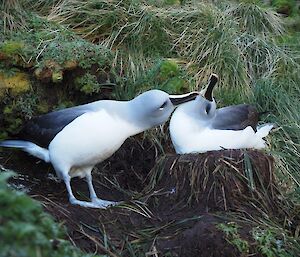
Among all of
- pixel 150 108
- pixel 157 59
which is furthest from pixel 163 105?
pixel 157 59

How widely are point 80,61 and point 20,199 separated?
376cm

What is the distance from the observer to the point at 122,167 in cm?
552

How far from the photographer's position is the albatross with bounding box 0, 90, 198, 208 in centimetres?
439

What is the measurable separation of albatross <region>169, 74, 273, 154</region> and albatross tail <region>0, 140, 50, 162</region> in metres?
0.90

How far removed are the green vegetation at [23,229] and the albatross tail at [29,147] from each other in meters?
2.83

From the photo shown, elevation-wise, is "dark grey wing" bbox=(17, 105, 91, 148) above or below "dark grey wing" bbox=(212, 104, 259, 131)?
above

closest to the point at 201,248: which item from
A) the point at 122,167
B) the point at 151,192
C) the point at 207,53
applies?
the point at 151,192

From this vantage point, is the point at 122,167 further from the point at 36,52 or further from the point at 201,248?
the point at 201,248

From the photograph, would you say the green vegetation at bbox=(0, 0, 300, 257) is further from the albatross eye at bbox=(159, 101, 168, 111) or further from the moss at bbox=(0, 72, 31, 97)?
the albatross eye at bbox=(159, 101, 168, 111)

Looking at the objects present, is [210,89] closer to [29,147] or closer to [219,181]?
[219,181]

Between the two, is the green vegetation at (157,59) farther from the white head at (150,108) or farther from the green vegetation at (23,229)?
the green vegetation at (23,229)

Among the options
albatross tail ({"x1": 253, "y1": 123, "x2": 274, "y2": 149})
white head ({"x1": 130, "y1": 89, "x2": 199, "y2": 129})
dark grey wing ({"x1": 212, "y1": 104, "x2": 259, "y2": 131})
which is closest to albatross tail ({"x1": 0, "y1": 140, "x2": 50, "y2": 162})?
white head ({"x1": 130, "y1": 89, "x2": 199, "y2": 129})

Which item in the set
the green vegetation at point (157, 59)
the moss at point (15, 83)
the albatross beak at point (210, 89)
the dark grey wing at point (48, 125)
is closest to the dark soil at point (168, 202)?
the green vegetation at point (157, 59)

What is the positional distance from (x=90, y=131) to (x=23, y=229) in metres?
2.71
